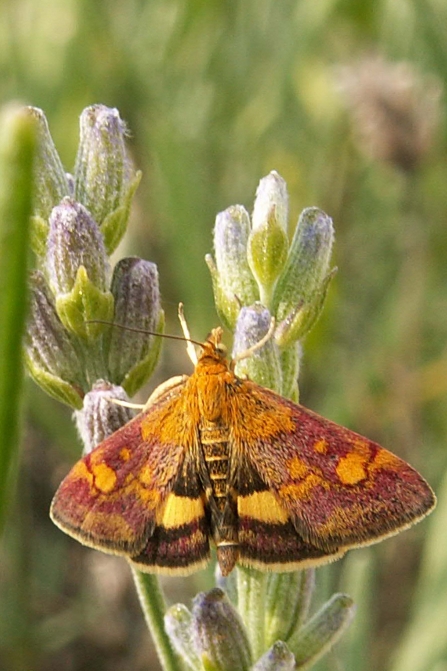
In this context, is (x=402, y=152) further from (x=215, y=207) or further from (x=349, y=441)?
(x=349, y=441)

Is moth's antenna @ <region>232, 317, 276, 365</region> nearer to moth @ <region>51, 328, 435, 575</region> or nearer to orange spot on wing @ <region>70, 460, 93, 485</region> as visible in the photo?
moth @ <region>51, 328, 435, 575</region>

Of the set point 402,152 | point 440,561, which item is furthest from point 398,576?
point 402,152

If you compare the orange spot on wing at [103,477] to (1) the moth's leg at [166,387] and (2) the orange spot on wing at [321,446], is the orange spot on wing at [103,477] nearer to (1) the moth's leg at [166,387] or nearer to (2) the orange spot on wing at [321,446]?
(1) the moth's leg at [166,387]

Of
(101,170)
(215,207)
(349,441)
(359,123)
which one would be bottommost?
(349,441)

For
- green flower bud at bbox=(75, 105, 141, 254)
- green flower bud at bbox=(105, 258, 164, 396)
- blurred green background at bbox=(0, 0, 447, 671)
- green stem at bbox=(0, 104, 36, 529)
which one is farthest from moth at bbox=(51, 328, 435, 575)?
blurred green background at bbox=(0, 0, 447, 671)

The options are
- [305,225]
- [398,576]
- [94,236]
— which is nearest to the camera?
[94,236]

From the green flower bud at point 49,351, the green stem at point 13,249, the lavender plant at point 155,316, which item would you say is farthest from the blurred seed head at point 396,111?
the green stem at point 13,249

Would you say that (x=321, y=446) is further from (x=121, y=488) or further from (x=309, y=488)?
(x=121, y=488)

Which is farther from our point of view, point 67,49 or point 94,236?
point 67,49

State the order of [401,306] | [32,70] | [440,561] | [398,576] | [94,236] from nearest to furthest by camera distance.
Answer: [94,236]
[440,561]
[398,576]
[401,306]
[32,70]
